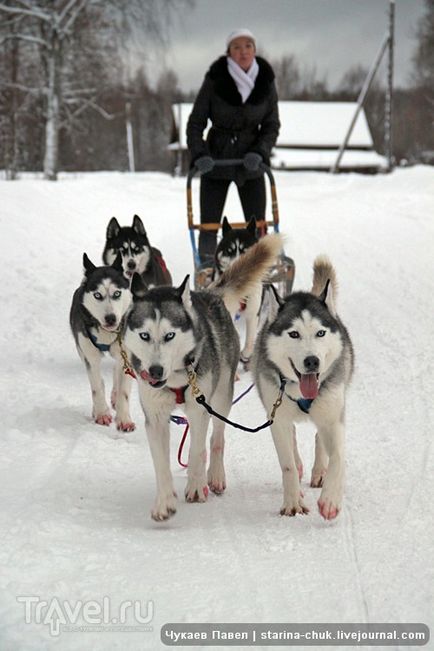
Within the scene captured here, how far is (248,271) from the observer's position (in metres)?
3.59

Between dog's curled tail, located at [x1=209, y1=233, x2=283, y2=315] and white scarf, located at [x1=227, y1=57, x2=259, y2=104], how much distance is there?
2.37m

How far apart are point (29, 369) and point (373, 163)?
3521 centimetres

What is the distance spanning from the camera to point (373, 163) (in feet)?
124

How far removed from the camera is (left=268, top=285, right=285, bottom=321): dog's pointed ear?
298cm

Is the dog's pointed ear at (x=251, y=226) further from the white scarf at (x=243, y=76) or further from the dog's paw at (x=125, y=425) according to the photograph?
the dog's paw at (x=125, y=425)

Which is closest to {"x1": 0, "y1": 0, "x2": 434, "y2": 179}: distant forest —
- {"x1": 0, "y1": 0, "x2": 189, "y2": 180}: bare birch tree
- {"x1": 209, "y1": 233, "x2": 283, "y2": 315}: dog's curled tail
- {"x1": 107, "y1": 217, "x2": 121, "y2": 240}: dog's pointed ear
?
{"x1": 0, "y1": 0, "x2": 189, "y2": 180}: bare birch tree

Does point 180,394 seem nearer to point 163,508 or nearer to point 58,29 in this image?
point 163,508

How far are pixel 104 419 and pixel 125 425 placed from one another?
0.50ft

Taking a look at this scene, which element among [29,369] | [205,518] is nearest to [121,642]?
[205,518]

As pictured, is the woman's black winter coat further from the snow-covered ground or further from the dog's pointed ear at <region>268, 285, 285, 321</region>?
the dog's pointed ear at <region>268, 285, 285, 321</region>

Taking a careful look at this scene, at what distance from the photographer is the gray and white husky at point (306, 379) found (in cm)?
274

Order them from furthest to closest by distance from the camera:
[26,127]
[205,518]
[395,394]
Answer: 1. [26,127]
2. [395,394]
3. [205,518]

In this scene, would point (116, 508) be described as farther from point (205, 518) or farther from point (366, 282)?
point (366, 282)

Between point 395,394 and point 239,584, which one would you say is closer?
point 239,584
